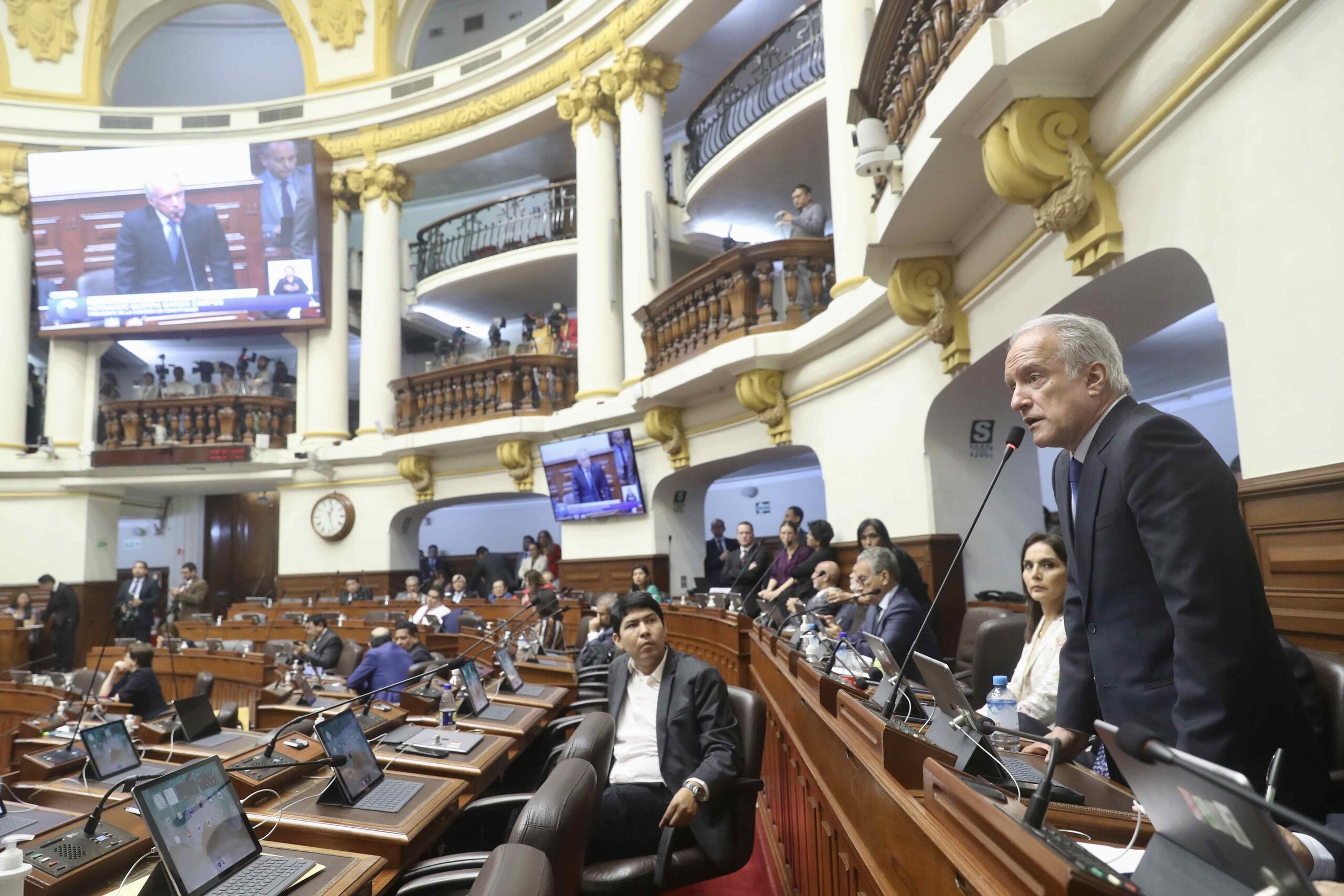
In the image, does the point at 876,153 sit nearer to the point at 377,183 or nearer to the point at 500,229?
the point at 500,229

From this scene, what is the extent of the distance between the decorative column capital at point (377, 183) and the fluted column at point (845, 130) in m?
7.59

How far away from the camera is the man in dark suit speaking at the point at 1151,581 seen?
4.09ft

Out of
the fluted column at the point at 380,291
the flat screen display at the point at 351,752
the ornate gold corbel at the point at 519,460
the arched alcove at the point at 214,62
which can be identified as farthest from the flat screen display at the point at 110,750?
the arched alcove at the point at 214,62

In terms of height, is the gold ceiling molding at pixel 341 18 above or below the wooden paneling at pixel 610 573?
above

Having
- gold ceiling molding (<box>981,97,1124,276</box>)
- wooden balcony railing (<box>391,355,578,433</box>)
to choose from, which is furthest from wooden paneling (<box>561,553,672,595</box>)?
gold ceiling molding (<box>981,97,1124,276</box>)

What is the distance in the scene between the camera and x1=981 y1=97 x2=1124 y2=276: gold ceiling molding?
270 cm

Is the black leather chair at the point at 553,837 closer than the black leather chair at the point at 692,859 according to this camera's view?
Yes

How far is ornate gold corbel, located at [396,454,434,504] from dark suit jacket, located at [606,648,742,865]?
8.25 meters

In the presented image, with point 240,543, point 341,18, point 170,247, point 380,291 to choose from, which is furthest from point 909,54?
point 240,543

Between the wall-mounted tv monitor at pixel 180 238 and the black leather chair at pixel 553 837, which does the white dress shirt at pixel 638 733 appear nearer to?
the black leather chair at pixel 553 837

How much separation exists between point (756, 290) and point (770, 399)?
885 millimetres

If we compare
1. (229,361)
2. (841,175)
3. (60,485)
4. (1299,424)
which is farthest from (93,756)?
(229,361)

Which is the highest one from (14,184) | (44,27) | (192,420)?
(44,27)

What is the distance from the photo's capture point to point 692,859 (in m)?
2.43
